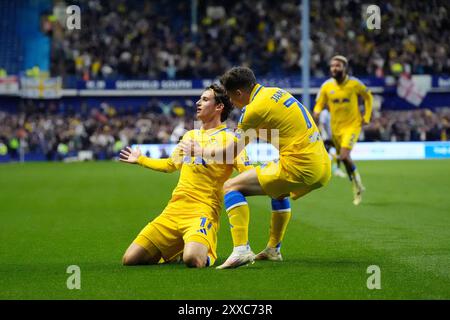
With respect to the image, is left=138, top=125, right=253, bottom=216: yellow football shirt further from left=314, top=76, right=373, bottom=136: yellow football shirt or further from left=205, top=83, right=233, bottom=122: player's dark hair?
left=314, top=76, right=373, bottom=136: yellow football shirt

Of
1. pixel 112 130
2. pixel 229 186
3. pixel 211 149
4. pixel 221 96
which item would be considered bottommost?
pixel 112 130

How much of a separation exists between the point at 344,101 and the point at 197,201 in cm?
731

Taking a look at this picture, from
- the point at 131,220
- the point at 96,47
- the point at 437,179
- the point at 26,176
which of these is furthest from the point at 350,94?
the point at 96,47

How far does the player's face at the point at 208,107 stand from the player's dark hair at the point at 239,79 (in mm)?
381

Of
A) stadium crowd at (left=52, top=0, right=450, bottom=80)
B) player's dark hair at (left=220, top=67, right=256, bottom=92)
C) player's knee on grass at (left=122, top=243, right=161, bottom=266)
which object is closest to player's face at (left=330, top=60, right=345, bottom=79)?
player's dark hair at (left=220, top=67, right=256, bottom=92)

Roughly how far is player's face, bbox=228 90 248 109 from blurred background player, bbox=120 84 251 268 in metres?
0.30

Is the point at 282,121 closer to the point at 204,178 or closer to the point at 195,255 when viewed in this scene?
the point at 204,178

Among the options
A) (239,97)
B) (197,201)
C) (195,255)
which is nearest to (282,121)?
(239,97)

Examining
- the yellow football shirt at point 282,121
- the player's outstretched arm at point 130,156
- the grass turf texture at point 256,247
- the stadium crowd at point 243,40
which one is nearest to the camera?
the grass turf texture at point 256,247

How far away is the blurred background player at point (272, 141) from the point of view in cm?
697

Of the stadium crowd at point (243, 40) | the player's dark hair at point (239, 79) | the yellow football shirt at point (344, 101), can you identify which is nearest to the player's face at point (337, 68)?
the yellow football shirt at point (344, 101)

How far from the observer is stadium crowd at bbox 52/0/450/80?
3822 cm

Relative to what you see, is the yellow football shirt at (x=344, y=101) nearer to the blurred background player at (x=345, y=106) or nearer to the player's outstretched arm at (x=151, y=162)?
the blurred background player at (x=345, y=106)

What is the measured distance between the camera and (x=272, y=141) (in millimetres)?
7215
